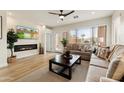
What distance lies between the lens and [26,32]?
23.0ft

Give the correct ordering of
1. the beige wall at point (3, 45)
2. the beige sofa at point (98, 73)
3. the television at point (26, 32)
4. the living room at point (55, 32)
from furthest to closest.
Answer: the television at point (26, 32)
the living room at point (55, 32)
the beige wall at point (3, 45)
the beige sofa at point (98, 73)

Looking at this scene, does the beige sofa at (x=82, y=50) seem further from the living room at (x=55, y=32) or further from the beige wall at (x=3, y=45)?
the beige wall at (x=3, y=45)

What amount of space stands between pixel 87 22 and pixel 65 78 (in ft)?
17.1

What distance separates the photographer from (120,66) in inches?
57.8

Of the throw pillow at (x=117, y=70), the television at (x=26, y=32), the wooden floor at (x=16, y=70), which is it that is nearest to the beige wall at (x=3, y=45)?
the wooden floor at (x=16, y=70)

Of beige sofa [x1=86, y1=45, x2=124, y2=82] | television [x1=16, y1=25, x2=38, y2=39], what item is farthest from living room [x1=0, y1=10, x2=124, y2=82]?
beige sofa [x1=86, y1=45, x2=124, y2=82]

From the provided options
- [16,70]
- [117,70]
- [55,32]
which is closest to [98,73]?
[117,70]

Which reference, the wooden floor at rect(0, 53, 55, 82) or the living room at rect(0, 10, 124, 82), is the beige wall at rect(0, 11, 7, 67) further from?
the wooden floor at rect(0, 53, 55, 82)

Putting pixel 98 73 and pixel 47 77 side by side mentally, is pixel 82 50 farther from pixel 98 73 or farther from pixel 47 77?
pixel 98 73

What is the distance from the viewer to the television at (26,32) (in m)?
6.42

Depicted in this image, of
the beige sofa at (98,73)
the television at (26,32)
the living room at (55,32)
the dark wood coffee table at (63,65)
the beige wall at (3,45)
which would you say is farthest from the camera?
the television at (26,32)

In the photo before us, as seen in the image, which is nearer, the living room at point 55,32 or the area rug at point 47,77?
the area rug at point 47,77
